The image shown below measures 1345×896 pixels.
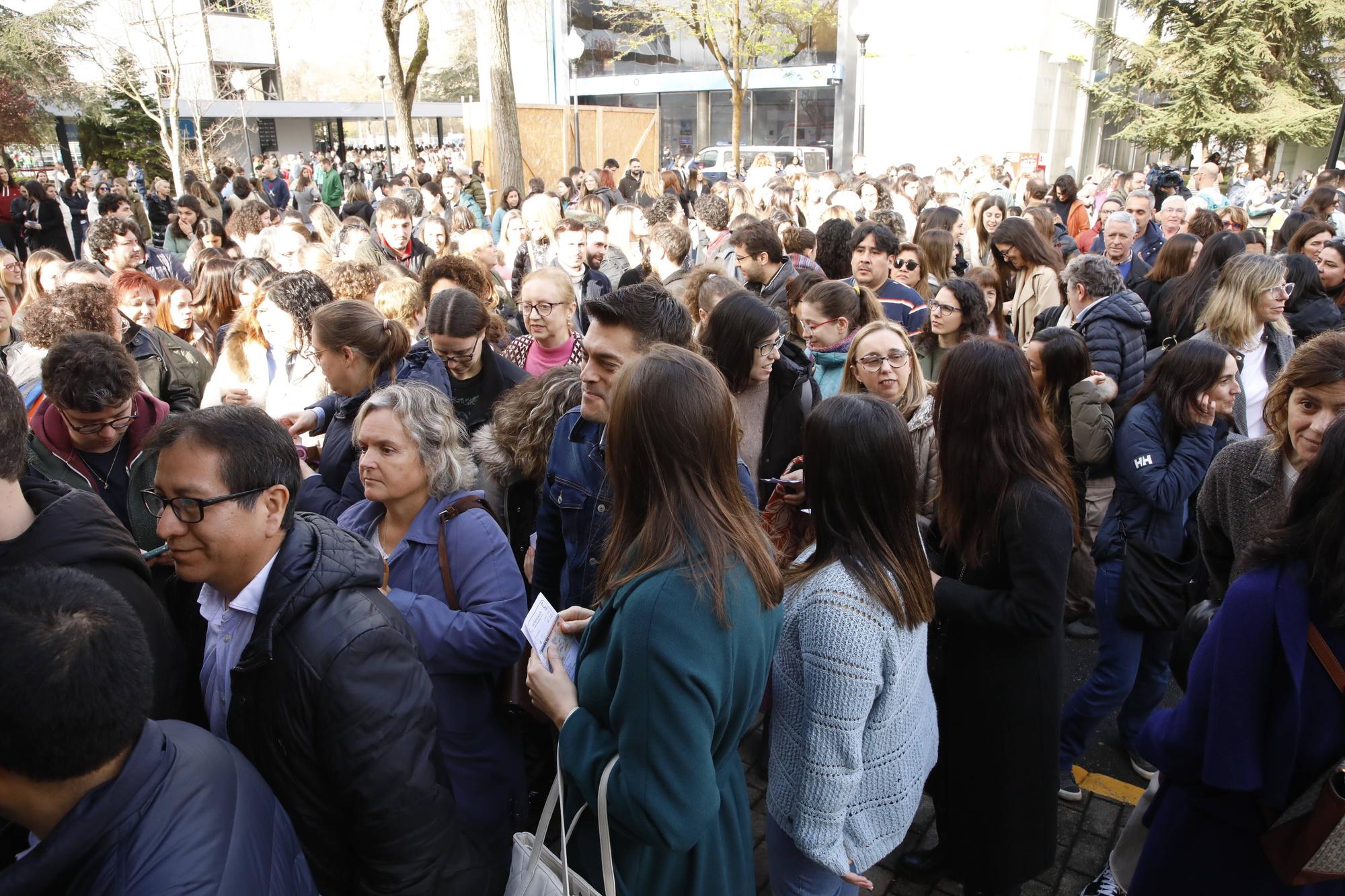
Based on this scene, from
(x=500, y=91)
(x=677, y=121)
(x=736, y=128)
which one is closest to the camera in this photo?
(x=500, y=91)

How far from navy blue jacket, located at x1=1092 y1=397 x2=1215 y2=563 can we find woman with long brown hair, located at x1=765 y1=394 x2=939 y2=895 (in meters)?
1.77

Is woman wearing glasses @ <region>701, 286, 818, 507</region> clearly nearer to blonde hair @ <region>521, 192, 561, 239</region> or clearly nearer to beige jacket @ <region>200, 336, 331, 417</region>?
beige jacket @ <region>200, 336, 331, 417</region>

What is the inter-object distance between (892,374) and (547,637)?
2237mm

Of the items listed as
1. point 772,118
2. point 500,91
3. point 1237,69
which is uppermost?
point 1237,69

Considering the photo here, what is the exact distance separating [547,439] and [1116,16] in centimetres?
3493

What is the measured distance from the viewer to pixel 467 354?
3953mm

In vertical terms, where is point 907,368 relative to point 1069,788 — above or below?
above

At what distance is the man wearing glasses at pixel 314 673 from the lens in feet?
5.68

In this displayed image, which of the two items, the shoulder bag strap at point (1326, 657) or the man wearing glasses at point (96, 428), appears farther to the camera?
the man wearing glasses at point (96, 428)

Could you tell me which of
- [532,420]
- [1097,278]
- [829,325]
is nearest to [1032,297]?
[1097,278]

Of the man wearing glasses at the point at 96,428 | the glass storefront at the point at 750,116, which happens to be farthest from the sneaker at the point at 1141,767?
the glass storefront at the point at 750,116

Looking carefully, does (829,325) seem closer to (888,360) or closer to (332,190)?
(888,360)

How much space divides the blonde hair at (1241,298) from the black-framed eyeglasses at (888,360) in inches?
81.7

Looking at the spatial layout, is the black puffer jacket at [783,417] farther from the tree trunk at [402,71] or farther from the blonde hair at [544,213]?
the tree trunk at [402,71]
